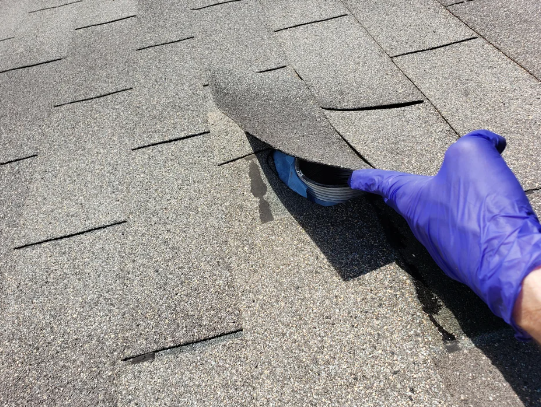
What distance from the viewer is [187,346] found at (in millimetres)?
1637

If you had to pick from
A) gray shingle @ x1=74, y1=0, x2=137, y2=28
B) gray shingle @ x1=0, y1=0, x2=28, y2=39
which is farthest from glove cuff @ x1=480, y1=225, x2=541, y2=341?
gray shingle @ x1=0, y1=0, x2=28, y2=39

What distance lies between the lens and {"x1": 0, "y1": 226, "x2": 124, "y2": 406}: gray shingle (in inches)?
63.5

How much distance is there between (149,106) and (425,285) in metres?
2.33

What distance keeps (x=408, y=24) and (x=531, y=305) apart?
2.67 m

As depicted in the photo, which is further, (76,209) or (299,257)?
(76,209)

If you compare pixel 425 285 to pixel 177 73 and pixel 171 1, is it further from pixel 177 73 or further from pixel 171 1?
pixel 171 1

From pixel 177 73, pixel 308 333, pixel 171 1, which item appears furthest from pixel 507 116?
pixel 171 1

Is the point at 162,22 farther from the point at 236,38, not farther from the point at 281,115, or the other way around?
the point at 281,115

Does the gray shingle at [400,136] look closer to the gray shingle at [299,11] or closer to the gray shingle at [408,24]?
the gray shingle at [408,24]

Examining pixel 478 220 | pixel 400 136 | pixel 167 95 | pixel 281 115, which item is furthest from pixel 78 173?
pixel 478 220

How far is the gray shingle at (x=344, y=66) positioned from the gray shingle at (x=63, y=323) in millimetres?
1736

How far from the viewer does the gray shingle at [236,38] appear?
302cm

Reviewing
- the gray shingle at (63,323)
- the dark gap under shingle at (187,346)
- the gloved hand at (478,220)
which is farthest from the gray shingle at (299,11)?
the dark gap under shingle at (187,346)

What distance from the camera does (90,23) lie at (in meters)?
3.95
